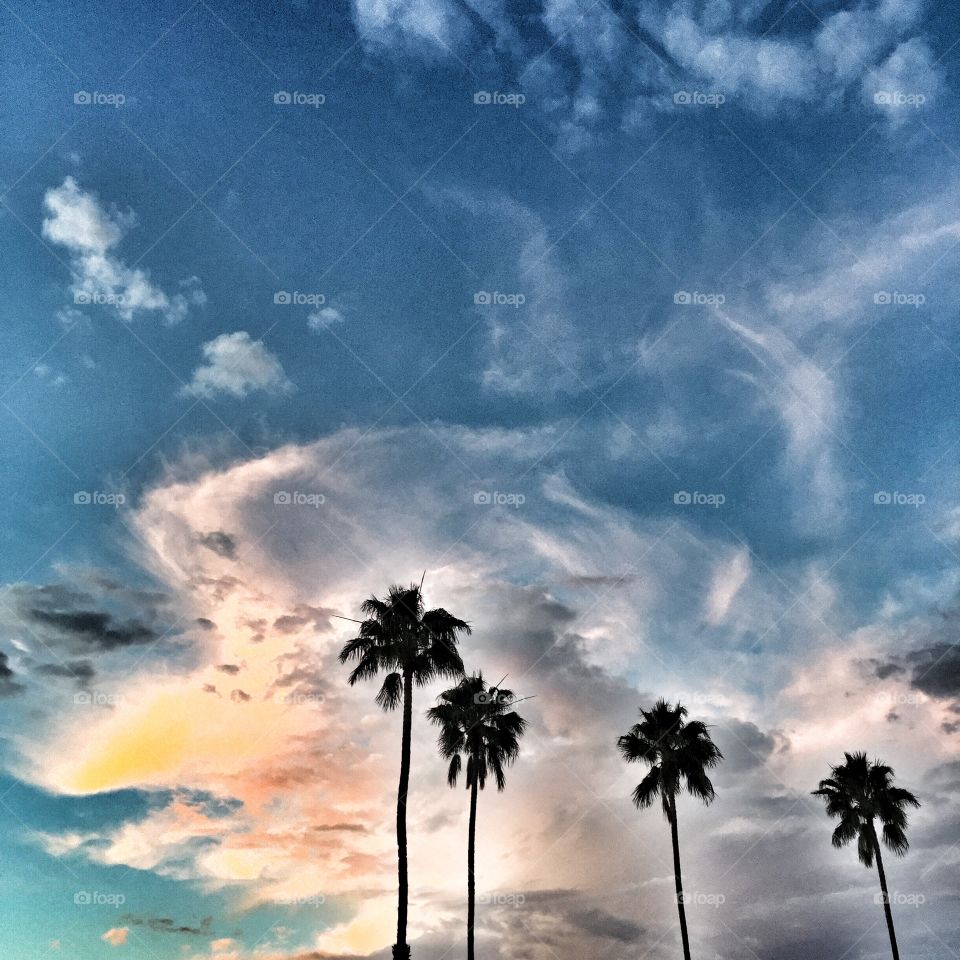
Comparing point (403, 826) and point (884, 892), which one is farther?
point (884, 892)

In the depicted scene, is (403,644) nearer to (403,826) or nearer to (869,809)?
(403,826)

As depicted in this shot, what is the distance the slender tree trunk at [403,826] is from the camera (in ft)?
102

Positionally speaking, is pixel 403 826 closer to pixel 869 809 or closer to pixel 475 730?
pixel 475 730

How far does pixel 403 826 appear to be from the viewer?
108ft

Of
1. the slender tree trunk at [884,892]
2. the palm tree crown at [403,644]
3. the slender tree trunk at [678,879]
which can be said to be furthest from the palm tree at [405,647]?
the slender tree trunk at [884,892]

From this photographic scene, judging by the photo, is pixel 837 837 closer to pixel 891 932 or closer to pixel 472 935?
pixel 891 932

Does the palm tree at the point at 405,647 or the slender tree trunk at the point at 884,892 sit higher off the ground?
the palm tree at the point at 405,647

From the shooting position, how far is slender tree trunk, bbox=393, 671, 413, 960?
31.0 m

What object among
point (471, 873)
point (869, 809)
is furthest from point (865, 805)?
point (471, 873)

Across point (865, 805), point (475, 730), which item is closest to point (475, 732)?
point (475, 730)

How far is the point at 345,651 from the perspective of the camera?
35.9 metres

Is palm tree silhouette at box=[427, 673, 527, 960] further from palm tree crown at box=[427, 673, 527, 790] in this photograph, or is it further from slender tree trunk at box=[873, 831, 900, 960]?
slender tree trunk at box=[873, 831, 900, 960]

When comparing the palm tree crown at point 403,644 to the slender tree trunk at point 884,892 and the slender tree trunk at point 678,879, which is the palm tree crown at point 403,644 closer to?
the slender tree trunk at point 678,879

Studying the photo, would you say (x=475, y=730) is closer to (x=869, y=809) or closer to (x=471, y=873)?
(x=471, y=873)
